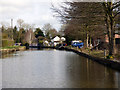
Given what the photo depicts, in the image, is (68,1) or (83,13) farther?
(68,1)

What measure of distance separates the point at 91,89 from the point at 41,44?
99.2m

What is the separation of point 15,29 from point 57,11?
286 ft

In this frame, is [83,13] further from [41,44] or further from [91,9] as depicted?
[41,44]

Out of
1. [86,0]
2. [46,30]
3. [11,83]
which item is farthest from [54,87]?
[46,30]

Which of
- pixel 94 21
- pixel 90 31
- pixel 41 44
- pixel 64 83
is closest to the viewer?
pixel 64 83

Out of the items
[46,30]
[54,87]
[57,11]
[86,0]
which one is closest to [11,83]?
[54,87]

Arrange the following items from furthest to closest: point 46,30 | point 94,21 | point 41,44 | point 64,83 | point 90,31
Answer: point 46,30 → point 41,44 → point 90,31 → point 94,21 → point 64,83

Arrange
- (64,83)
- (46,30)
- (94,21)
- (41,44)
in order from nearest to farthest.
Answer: (64,83) < (94,21) < (41,44) < (46,30)

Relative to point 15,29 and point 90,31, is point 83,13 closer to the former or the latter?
point 90,31

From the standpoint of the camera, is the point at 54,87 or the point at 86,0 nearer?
the point at 54,87

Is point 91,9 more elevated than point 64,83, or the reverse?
point 91,9

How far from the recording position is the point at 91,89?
1019cm

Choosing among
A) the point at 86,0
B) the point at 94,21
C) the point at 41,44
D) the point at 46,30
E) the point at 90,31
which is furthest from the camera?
the point at 46,30

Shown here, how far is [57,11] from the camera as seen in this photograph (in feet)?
92.0
